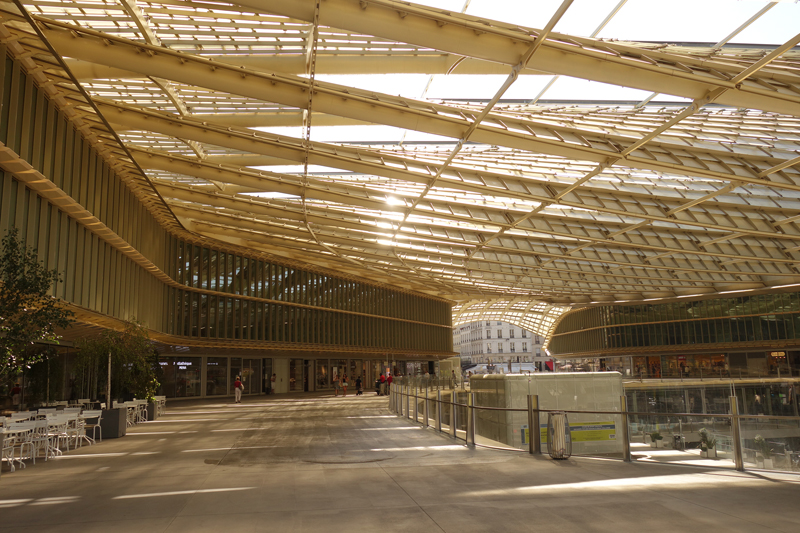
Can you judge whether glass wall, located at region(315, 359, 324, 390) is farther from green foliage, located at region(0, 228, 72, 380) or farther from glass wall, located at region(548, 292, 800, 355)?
green foliage, located at region(0, 228, 72, 380)

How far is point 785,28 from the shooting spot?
1008cm

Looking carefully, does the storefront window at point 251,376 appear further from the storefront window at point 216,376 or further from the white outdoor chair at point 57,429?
the white outdoor chair at point 57,429

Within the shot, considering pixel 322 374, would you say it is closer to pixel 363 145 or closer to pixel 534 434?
pixel 363 145

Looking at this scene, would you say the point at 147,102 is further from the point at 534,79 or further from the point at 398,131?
the point at 534,79

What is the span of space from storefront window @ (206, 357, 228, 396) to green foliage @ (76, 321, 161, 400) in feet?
51.0

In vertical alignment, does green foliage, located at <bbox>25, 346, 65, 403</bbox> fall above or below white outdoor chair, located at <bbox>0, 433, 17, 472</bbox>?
above

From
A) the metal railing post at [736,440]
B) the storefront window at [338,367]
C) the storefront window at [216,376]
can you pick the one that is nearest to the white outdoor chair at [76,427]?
the metal railing post at [736,440]

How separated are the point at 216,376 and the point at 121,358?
1871cm

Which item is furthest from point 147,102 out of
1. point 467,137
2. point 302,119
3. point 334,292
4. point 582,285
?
point 582,285

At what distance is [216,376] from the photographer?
35.9 meters

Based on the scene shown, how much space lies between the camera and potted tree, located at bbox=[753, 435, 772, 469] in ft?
29.8

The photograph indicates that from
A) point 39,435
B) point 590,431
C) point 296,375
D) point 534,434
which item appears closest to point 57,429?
point 39,435

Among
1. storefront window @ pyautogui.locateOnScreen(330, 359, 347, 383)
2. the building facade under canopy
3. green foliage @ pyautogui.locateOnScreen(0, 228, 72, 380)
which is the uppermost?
the building facade under canopy

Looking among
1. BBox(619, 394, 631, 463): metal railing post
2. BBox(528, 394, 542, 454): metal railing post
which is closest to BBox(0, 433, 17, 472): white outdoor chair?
BBox(528, 394, 542, 454): metal railing post
